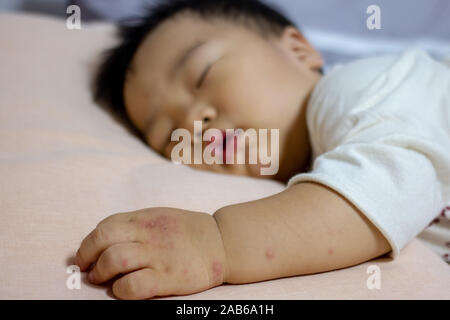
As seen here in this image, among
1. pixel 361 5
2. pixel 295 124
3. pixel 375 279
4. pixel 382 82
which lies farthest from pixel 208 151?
pixel 361 5

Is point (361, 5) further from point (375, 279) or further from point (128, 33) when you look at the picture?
point (375, 279)

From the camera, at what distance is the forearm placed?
569mm

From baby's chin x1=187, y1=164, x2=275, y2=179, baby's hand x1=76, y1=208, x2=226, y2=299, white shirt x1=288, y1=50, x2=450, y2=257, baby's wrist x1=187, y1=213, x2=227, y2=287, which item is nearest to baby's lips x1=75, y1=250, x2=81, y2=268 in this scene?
baby's hand x1=76, y1=208, x2=226, y2=299

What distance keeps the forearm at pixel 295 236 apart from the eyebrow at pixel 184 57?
48 cm

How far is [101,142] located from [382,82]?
529 mm

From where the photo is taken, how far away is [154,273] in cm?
53

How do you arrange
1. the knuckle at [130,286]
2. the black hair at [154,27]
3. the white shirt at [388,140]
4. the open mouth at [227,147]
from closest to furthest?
the knuckle at [130,286] → the white shirt at [388,140] → the open mouth at [227,147] → the black hair at [154,27]

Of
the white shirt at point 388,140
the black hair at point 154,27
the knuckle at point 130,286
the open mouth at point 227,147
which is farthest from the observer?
the black hair at point 154,27

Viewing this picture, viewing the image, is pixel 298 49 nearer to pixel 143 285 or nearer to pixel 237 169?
pixel 237 169

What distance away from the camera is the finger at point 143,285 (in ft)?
1.69

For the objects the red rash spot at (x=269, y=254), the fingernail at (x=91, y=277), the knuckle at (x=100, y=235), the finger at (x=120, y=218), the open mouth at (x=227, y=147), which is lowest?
the fingernail at (x=91, y=277)

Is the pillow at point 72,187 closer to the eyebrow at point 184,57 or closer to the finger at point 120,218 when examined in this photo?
the finger at point 120,218

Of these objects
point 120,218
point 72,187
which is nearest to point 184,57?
point 72,187

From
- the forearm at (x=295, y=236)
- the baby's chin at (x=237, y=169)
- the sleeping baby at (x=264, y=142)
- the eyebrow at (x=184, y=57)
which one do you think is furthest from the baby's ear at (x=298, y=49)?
the forearm at (x=295, y=236)
